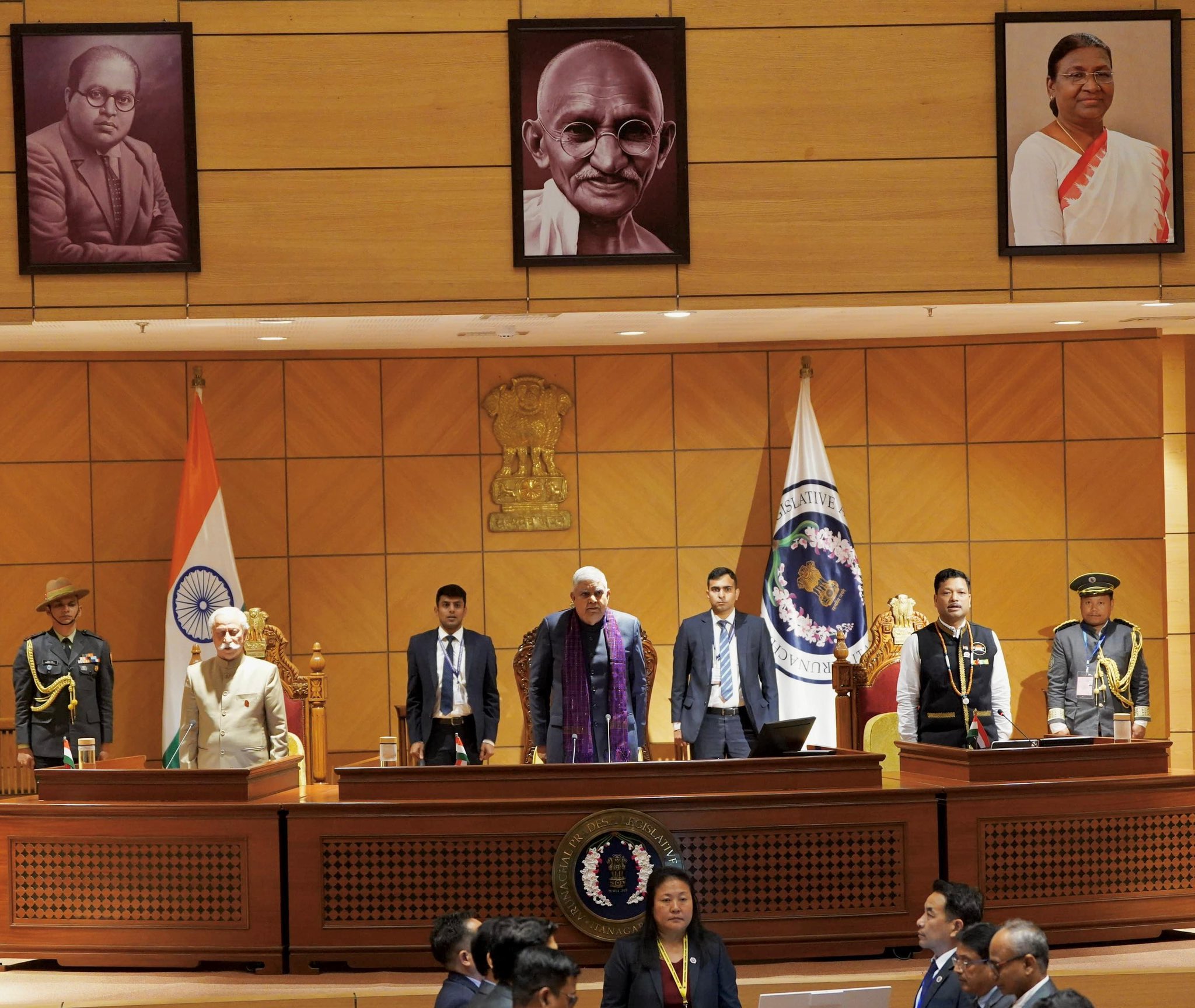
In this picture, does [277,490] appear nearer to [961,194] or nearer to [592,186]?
[592,186]

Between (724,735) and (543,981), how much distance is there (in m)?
3.84

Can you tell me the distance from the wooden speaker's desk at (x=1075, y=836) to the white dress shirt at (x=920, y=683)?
0.38 m

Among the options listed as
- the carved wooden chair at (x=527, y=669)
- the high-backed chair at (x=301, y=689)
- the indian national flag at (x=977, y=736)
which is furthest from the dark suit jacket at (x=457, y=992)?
the carved wooden chair at (x=527, y=669)

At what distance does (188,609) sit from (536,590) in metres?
2.09

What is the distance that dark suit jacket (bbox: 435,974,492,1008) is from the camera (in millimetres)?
4578

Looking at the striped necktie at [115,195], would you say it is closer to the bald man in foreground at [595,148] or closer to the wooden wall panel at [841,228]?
the bald man in foreground at [595,148]

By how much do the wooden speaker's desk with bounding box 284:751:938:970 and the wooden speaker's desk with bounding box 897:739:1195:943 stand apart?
190 mm

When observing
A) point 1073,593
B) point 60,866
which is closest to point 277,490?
point 60,866

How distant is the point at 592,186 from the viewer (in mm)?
7855

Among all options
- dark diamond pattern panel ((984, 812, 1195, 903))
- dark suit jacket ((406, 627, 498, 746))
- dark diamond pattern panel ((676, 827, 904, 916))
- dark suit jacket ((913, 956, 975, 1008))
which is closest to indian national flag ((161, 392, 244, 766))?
dark suit jacket ((406, 627, 498, 746))

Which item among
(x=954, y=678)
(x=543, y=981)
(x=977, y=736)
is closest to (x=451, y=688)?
(x=954, y=678)

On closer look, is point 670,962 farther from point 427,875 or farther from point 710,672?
point 710,672

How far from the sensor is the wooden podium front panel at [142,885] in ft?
19.9

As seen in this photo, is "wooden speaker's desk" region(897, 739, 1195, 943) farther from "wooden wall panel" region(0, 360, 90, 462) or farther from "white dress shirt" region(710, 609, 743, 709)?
"wooden wall panel" region(0, 360, 90, 462)
